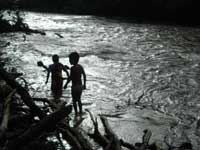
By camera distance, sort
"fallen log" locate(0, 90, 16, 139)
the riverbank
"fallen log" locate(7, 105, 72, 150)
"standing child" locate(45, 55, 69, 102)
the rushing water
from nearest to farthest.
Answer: "fallen log" locate(7, 105, 72, 150) → "fallen log" locate(0, 90, 16, 139) → "standing child" locate(45, 55, 69, 102) → the rushing water → the riverbank

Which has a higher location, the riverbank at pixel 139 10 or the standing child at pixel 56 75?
the riverbank at pixel 139 10

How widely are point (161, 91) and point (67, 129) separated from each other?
726cm

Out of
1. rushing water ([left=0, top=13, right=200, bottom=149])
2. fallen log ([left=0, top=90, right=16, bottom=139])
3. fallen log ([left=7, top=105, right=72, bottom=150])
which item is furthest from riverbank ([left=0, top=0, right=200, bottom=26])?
fallen log ([left=7, top=105, right=72, bottom=150])

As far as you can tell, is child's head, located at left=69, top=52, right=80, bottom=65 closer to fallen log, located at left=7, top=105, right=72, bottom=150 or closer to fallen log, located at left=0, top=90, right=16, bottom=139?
fallen log, located at left=0, top=90, right=16, bottom=139

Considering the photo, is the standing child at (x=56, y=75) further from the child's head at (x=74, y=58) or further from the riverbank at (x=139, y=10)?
the riverbank at (x=139, y=10)

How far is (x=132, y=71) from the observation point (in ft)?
53.9

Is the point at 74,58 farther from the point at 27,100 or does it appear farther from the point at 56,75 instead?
the point at 27,100

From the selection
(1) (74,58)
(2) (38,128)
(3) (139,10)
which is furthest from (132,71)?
(3) (139,10)

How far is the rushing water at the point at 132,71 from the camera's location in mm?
10109

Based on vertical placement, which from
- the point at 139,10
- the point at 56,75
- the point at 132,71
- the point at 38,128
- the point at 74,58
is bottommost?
the point at 132,71

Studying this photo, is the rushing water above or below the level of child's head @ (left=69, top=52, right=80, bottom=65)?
below

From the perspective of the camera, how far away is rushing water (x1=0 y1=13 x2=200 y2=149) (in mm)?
10109

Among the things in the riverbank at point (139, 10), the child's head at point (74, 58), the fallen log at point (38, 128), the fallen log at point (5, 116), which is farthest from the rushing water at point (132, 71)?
the riverbank at point (139, 10)

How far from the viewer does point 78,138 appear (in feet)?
20.8
